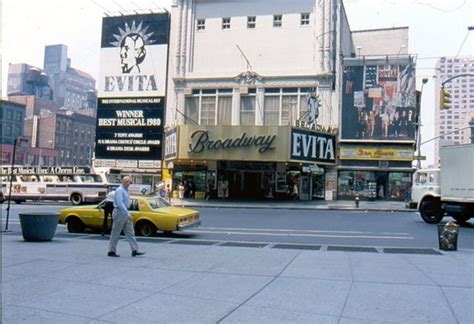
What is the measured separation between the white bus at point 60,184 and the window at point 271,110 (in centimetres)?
1445

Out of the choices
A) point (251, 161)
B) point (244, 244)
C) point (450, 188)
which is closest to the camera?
point (244, 244)

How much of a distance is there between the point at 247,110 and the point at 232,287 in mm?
35186

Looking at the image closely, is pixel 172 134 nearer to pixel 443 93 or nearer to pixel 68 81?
pixel 443 93

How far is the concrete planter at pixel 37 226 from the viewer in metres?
12.7

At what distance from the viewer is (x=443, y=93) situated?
23.4 metres

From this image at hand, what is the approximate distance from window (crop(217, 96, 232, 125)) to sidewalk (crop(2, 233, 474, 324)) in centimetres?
3145

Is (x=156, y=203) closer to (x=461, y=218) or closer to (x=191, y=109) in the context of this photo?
(x=461, y=218)

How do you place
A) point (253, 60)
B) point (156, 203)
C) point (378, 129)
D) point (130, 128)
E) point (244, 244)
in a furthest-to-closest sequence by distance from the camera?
point (130, 128) < point (253, 60) < point (378, 129) < point (156, 203) < point (244, 244)

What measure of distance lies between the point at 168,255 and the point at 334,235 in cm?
742

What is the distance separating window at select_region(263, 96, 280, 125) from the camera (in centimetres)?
4116

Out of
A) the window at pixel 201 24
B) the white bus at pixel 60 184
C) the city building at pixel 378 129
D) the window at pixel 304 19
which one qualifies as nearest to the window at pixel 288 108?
the city building at pixel 378 129

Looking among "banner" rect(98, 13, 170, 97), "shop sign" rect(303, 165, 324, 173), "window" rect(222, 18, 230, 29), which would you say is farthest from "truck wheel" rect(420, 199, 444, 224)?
"banner" rect(98, 13, 170, 97)

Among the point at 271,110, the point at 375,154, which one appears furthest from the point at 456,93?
the point at 271,110

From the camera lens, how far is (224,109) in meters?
42.5
